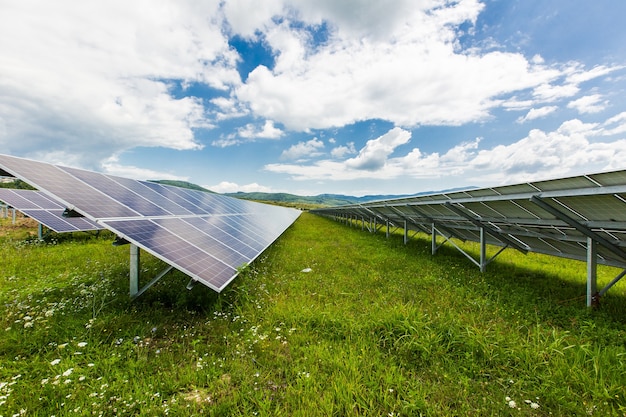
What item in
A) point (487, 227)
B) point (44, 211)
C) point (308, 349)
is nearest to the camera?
point (308, 349)

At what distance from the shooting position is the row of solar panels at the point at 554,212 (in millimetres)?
4734

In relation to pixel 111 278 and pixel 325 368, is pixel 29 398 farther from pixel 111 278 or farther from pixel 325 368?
pixel 111 278

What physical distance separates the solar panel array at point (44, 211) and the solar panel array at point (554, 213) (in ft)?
51.8

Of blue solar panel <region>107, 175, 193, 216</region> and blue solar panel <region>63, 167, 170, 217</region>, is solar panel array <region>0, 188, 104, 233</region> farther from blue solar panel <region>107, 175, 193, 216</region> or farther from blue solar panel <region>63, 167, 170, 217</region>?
blue solar panel <region>63, 167, 170, 217</region>

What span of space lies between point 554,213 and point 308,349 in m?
6.02

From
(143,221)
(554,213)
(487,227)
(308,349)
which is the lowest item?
(308,349)

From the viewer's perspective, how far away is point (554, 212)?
562cm

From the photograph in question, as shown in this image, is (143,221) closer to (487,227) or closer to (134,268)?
(134,268)

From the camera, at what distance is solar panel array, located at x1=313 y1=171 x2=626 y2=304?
474 cm

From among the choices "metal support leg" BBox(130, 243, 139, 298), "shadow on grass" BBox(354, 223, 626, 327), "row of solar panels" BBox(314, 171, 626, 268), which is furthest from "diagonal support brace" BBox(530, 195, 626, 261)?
"metal support leg" BBox(130, 243, 139, 298)

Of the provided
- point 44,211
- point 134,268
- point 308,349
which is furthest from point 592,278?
point 44,211

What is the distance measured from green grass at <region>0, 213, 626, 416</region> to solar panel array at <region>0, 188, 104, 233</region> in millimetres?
7020

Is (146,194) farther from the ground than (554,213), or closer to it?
farther from the ground

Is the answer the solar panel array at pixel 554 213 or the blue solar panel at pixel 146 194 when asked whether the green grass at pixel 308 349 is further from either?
the blue solar panel at pixel 146 194
